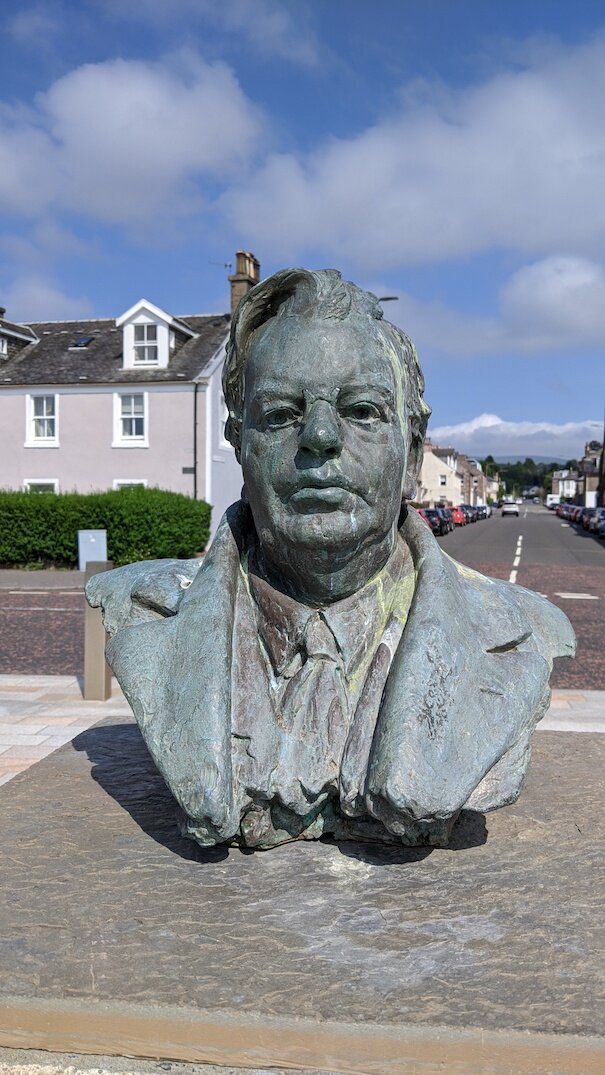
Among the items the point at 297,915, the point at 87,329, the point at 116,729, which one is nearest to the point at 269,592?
the point at 297,915

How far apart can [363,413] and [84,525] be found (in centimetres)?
1730

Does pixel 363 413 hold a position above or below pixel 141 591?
above

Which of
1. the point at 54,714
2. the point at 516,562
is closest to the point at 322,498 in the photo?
the point at 54,714

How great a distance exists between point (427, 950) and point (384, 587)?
1.33 m

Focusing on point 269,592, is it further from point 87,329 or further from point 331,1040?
point 87,329

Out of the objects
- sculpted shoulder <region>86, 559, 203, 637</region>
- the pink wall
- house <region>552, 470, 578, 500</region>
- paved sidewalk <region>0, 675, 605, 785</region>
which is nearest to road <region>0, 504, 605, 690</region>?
paved sidewalk <region>0, 675, 605, 785</region>

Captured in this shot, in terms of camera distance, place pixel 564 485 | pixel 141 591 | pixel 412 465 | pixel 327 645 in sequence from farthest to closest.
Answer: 1. pixel 564 485
2. pixel 141 591
3. pixel 412 465
4. pixel 327 645

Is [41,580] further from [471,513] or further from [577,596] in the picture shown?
[471,513]

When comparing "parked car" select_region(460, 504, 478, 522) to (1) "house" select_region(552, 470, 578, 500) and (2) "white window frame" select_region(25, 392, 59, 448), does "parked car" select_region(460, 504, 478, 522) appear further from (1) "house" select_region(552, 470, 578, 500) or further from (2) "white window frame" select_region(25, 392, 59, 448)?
(1) "house" select_region(552, 470, 578, 500)

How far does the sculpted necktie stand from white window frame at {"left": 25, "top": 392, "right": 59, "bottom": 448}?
2359 centimetres

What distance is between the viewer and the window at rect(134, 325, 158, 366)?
25.9 m

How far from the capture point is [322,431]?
3143 mm

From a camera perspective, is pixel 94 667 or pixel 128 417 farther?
pixel 128 417

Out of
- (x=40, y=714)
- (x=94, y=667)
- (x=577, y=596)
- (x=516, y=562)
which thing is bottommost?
(x=516, y=562)
